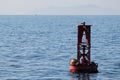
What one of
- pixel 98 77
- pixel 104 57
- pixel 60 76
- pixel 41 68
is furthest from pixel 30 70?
pixel 104 57

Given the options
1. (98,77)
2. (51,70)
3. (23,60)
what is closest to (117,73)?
(98,77)

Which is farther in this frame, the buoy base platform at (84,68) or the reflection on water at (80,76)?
the buoy base platform at (84,68)

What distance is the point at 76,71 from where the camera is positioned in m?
69.7

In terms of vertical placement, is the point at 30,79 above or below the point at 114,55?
below

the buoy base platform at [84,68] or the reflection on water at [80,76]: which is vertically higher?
the buoy base platform at [84,68]

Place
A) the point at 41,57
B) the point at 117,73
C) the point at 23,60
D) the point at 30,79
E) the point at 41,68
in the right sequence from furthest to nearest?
the point at 41,57
the point at 23,60
the point at 41,68
the point at 117,73
the point at 30,79

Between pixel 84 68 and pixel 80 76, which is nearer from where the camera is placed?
pixel 80 76

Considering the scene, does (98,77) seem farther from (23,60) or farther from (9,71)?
(23,60)

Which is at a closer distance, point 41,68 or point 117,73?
point 117,73

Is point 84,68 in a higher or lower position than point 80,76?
higher

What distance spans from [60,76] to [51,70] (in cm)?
631

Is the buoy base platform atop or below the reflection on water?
atop

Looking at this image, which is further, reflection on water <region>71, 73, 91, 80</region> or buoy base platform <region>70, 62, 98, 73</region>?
buoy base platform <region>70, 62, 98, 73</region>

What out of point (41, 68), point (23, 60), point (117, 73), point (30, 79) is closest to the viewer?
point (30, 79)
